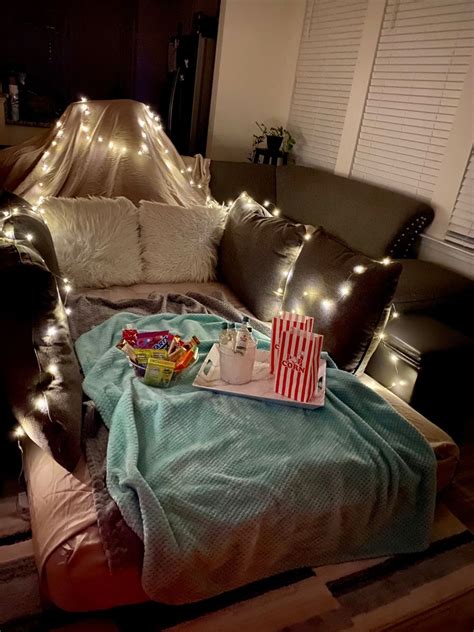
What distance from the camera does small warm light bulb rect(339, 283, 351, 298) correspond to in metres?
1.64

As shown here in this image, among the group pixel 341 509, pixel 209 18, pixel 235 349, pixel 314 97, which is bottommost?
pixel 341 509

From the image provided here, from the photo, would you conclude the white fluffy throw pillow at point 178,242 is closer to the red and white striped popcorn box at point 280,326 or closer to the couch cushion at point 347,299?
the couch cushion at point 347,299

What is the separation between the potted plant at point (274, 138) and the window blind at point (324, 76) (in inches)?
2.9

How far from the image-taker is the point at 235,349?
1.40m

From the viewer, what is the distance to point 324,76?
131 inches

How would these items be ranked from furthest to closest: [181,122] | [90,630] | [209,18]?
[181,122], [209,18], [90,630]

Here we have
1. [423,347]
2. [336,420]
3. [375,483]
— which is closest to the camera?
[375,483]

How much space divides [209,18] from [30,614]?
4.00 metres

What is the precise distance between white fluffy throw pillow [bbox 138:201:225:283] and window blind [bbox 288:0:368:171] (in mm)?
1393

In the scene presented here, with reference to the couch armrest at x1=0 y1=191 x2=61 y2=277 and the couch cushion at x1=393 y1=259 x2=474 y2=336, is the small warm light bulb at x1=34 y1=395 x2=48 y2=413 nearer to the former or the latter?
the couch armrest at x1=0 y1=191 x2=61 y2=277

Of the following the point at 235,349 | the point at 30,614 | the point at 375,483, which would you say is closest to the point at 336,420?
the point at 375,483

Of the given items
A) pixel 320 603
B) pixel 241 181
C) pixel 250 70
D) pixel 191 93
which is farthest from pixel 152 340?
pixel 191 93

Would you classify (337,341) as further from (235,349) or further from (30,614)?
(30,614)

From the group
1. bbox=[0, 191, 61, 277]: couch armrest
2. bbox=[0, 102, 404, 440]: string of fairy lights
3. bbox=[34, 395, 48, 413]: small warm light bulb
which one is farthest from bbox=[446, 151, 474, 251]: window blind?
bbox=[34, 395, 48, 413]: small warm light bulb
